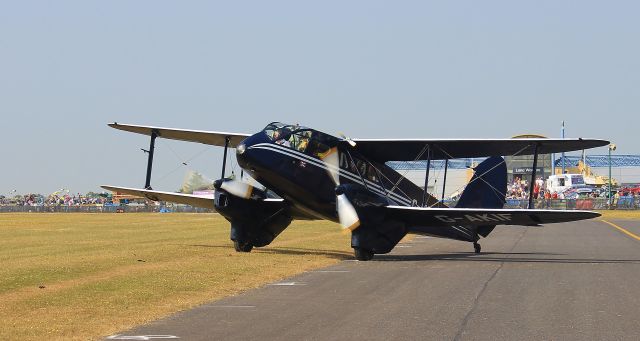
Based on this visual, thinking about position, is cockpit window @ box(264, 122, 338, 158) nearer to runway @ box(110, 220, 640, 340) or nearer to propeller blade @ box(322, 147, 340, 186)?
propeller blade @ box(322, 147, 340, 186)

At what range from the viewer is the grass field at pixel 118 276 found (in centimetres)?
1468

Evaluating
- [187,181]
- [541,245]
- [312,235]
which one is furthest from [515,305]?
[312,235]

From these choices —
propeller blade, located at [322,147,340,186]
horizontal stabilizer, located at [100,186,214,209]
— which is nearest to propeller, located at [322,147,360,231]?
propeller blade, located at [322,147,340,186]

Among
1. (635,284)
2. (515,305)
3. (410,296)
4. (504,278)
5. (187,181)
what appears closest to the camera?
(515,305)

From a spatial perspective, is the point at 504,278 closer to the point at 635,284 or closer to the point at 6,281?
the point at 635,284

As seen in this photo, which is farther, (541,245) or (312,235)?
(312,235)

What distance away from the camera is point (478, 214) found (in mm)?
28562

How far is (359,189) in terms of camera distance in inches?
1123

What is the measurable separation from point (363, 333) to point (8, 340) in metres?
4.80

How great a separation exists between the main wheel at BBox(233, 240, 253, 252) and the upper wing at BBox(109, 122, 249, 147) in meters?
3.75

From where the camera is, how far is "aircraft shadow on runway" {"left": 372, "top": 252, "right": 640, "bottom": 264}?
28328 millimetres

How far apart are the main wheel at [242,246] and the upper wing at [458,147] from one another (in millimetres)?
5371

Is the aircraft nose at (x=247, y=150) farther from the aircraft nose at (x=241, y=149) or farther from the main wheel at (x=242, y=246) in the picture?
the main wheel at (x=242, y=246)

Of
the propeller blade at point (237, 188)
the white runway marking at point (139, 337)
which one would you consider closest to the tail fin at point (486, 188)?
the propeller blade at point (237, 188)
